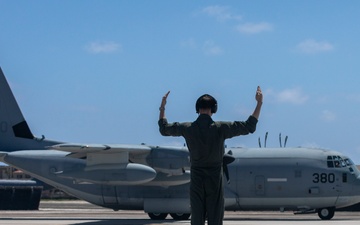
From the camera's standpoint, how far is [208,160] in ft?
21.4

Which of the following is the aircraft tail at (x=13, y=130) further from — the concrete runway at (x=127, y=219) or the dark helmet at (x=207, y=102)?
the dark helmet at (x=207, y=102)

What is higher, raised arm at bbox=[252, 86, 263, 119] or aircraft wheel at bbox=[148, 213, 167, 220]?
raised arm at bbox=[252, 86, 263, 119]

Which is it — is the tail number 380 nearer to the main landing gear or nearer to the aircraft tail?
the main landing gear

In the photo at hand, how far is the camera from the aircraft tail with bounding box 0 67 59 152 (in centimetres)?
3052

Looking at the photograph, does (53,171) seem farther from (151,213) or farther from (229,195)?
(229,195)

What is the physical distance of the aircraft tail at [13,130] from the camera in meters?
30.5

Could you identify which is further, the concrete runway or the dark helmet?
the concrete runway

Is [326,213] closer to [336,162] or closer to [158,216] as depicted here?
[336,162]

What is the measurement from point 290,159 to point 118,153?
24.4 ft

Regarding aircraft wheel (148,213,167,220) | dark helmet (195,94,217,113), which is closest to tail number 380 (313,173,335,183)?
aircraft wheel (148,213,167,220)

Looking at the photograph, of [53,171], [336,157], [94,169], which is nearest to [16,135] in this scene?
[53,171]

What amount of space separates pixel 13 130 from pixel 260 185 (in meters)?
11.2

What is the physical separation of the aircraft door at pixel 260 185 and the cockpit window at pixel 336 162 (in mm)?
2964

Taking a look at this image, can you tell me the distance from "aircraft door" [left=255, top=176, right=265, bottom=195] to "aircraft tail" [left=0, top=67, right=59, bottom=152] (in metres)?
9.32
